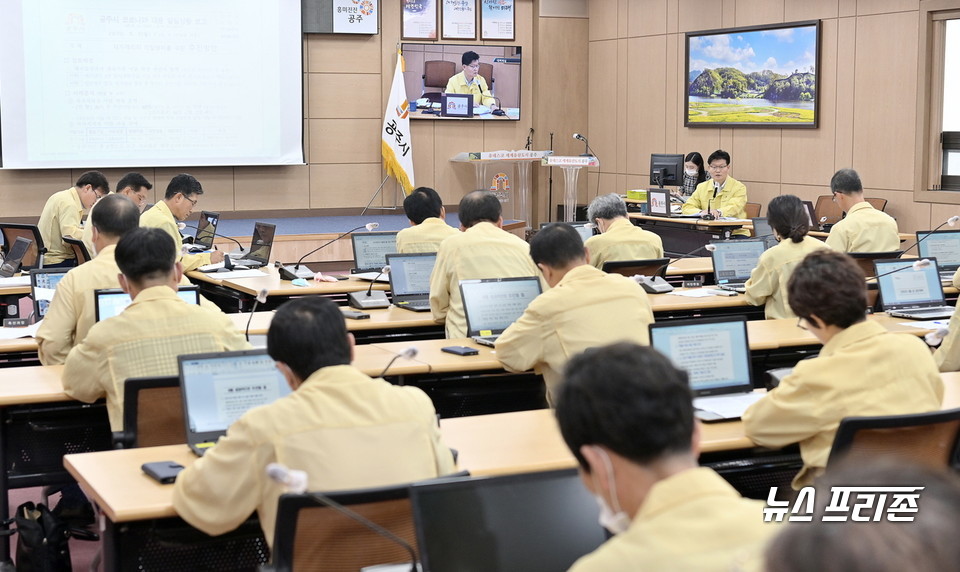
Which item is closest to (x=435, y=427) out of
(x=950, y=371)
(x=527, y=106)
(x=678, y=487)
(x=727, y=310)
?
(x=678, y=487)

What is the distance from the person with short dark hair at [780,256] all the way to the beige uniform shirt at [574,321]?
6.29 ft

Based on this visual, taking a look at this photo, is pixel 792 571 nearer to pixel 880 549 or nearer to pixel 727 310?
pixel 880 549

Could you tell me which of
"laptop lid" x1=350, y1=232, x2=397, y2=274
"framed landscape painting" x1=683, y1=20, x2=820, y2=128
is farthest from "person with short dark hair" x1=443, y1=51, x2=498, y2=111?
"laptop lid" x1=350, y1=232, x2=397, y2=274

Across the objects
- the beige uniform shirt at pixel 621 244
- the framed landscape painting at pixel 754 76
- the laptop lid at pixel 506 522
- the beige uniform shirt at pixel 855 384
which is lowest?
the laptop lid at pixel 506 522

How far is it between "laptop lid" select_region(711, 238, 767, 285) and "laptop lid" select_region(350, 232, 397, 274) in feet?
6.41

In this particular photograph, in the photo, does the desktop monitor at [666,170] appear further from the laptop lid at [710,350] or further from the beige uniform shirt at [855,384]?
the beige uniform shirt at [855,384]

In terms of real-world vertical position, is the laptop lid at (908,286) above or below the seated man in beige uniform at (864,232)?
below

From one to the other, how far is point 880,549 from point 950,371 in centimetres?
379

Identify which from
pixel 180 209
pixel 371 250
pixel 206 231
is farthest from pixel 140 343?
pixel 206 231

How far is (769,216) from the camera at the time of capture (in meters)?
5.87

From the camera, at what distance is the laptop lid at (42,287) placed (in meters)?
5.06

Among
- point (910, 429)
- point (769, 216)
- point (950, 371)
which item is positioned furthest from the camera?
point (769, 216)

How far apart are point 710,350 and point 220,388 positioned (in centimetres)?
153

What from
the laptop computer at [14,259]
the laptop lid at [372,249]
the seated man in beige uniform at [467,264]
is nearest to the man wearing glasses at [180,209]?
the laptop computer at [14,259]
